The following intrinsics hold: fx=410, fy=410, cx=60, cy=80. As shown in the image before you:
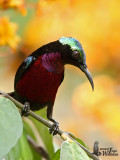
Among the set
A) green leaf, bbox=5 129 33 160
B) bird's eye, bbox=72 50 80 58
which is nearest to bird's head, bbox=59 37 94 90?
bird's eye, bbox=72 50 80 58

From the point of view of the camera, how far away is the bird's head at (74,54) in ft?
3.53

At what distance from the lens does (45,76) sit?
1271 millimetres

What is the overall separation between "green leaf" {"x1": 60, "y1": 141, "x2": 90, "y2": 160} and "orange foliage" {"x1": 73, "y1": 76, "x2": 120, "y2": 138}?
1.66 meters

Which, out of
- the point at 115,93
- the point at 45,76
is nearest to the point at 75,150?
the point at 45,76

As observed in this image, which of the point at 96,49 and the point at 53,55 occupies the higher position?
the point at 96,49

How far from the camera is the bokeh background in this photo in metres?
2.54

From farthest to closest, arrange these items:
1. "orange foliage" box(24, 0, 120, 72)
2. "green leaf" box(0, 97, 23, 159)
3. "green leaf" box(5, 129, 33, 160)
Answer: "orange foliage" box(24, 0, 120, 72) → "green leaf" box(5, 129, 33, 160) → "green leaf" box(0, 97, 23, 159)

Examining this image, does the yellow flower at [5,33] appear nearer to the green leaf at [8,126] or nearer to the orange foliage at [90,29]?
the green leaf at [8,126]

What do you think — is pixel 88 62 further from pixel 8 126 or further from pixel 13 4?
pixel 8 126

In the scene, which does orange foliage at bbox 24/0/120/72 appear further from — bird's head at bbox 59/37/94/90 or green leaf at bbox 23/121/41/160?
green leaf at bbox 23/121/41/160

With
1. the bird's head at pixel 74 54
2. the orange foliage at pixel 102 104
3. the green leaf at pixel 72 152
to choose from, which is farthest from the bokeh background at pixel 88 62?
the green leaf at pixel 72 152

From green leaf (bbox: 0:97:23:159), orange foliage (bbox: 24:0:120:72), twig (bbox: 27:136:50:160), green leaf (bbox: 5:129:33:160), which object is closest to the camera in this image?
green leaf (bbox: 0:97:23:159)

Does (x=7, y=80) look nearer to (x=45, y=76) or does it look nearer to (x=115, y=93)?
(x=115, y=93)

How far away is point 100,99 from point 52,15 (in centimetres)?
80
